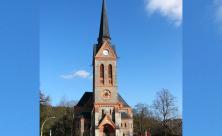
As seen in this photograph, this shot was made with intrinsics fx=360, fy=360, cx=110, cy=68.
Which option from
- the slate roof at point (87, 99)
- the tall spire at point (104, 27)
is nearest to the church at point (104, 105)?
the tall spire at point (104, 27)

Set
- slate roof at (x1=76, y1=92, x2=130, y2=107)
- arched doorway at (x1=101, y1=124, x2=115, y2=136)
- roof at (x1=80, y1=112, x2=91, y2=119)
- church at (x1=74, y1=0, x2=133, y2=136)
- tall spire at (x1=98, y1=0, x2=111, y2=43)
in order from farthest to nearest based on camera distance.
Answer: slate roof at (x1=76, y1=92, x2=130, y2=107) → tall spire at (x1=98, y1=0, x2=111, y2=43) → roof at (x1=80, y1=112, x2=91, y2=119) → church at (x1=74, y1=0, x2=133, y2=136) → arched doorway at (x1=101, y1=124, x2=115, y2=136)

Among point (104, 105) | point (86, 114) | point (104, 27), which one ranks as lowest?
point (86, 114)

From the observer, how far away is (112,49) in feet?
153

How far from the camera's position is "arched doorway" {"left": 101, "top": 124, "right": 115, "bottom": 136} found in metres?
43.9

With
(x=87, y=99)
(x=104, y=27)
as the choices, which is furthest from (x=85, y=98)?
(x=104, y=27)

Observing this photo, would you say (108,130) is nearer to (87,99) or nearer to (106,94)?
(106,94)

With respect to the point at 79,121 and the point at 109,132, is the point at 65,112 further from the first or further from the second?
the point at 109,132

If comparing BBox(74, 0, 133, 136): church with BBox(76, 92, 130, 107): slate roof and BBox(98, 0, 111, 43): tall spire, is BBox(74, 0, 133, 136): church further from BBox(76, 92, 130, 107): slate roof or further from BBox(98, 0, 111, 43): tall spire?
BBox(76, 92, 130, 107): slate roof

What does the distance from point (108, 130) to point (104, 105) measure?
3.11m

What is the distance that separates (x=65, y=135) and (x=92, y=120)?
25.2 ft

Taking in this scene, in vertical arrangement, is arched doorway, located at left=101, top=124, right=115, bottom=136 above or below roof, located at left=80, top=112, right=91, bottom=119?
below

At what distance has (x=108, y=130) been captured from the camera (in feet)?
145

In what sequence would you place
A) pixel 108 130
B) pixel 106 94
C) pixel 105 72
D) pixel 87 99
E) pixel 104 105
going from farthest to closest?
pixel 87 99
pixel 105 72
pixel 106 94
pixel 104 105
pixel 108 130

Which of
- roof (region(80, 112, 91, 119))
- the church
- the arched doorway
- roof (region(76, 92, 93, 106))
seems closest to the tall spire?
the church
